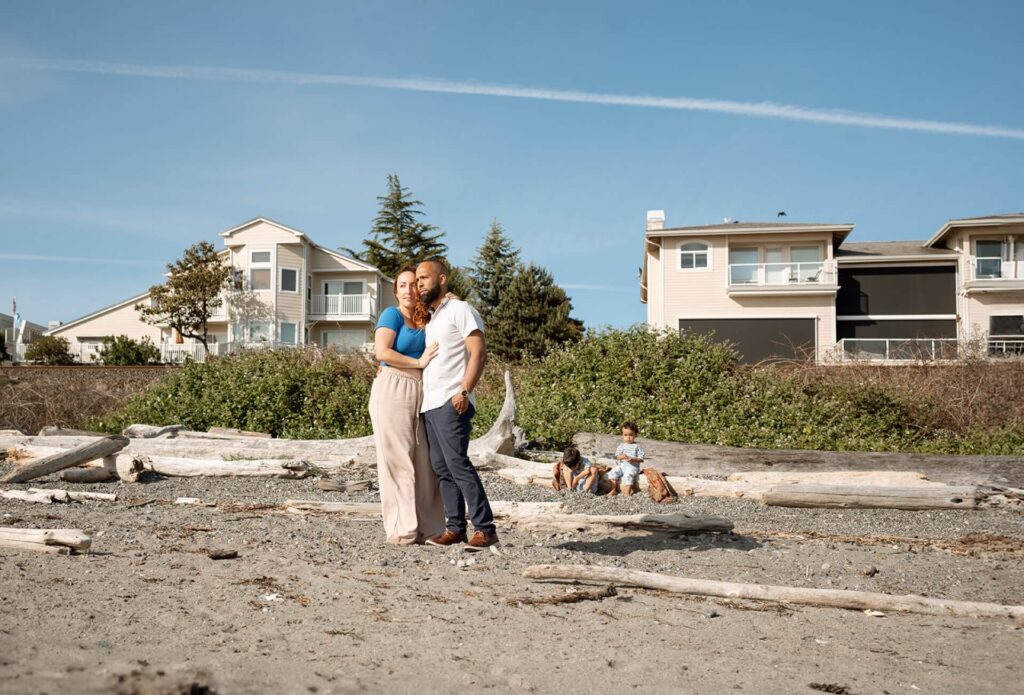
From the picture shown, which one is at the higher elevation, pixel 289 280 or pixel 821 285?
pixel 289 280

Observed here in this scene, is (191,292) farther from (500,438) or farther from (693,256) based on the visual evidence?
(500,438)

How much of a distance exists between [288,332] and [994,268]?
3271 centimetres

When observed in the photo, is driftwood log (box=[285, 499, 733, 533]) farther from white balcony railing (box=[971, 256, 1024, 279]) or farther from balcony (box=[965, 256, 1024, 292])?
white balcony railing (box=[971, 256, 1024, 279])

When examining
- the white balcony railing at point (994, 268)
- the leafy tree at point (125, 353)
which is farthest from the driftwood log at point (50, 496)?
the white balcony railing at point (994, 268)

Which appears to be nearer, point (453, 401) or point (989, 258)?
point (453, 401)

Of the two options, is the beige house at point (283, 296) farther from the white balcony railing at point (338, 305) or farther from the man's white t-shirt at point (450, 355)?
the man's white t-shirt at point (450, 355)

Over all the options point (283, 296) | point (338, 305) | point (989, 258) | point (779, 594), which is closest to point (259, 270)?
point (283, 296)

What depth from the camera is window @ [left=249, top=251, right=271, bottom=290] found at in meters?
42.2

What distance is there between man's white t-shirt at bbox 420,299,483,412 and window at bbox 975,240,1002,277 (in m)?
33.6

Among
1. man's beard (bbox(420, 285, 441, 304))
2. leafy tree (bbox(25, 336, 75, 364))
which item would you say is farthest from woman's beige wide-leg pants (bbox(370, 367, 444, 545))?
leafy tree (bbox(25, 336, 75, 364))

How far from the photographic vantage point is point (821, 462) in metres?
10.7

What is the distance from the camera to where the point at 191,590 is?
169 inches

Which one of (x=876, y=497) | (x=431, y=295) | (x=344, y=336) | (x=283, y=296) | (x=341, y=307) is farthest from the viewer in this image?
(x=344, y=336)

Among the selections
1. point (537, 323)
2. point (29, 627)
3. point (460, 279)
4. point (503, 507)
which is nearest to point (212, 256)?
point (460, 279)
